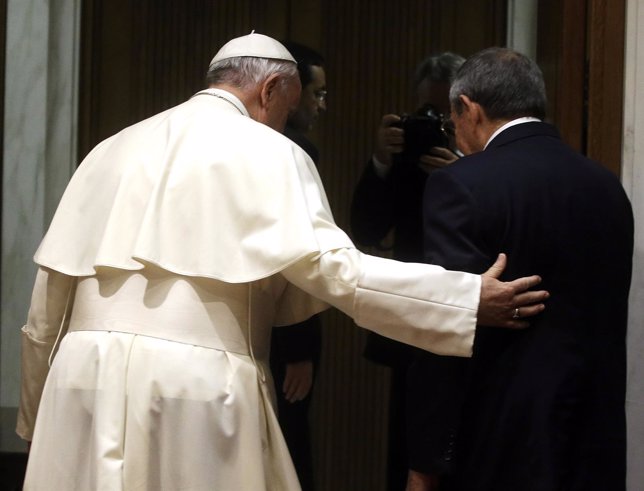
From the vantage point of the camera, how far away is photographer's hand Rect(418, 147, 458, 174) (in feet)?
12.0

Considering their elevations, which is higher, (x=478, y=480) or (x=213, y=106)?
(x=213, y=106)

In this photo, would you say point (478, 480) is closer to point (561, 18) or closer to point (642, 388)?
point (642, 388)

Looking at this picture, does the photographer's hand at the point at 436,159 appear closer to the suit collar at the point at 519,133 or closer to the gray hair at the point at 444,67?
the gray hair at the point at 444,67

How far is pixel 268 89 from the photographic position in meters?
2.89

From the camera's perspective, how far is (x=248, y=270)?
254cm

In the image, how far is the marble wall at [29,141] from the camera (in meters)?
4.38

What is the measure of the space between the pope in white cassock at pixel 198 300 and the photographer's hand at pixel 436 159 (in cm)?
99

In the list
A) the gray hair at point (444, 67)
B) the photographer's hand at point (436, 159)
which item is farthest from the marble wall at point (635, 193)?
the gray hair at point (444, 67)

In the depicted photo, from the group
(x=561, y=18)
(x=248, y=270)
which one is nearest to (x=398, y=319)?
(x=248, y=270)

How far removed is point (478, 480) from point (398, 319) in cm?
41

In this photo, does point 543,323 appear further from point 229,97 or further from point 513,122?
point 229,97

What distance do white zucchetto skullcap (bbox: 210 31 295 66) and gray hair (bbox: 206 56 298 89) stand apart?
0.01m

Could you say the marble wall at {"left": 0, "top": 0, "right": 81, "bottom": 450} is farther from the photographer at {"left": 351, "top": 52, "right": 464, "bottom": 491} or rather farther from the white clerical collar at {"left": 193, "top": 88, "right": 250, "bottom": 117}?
the white clerical collar at {"left": 193, "top": 88, "right": 250, "bottom": 117}

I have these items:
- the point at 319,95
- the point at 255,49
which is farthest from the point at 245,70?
the point at 319,95
